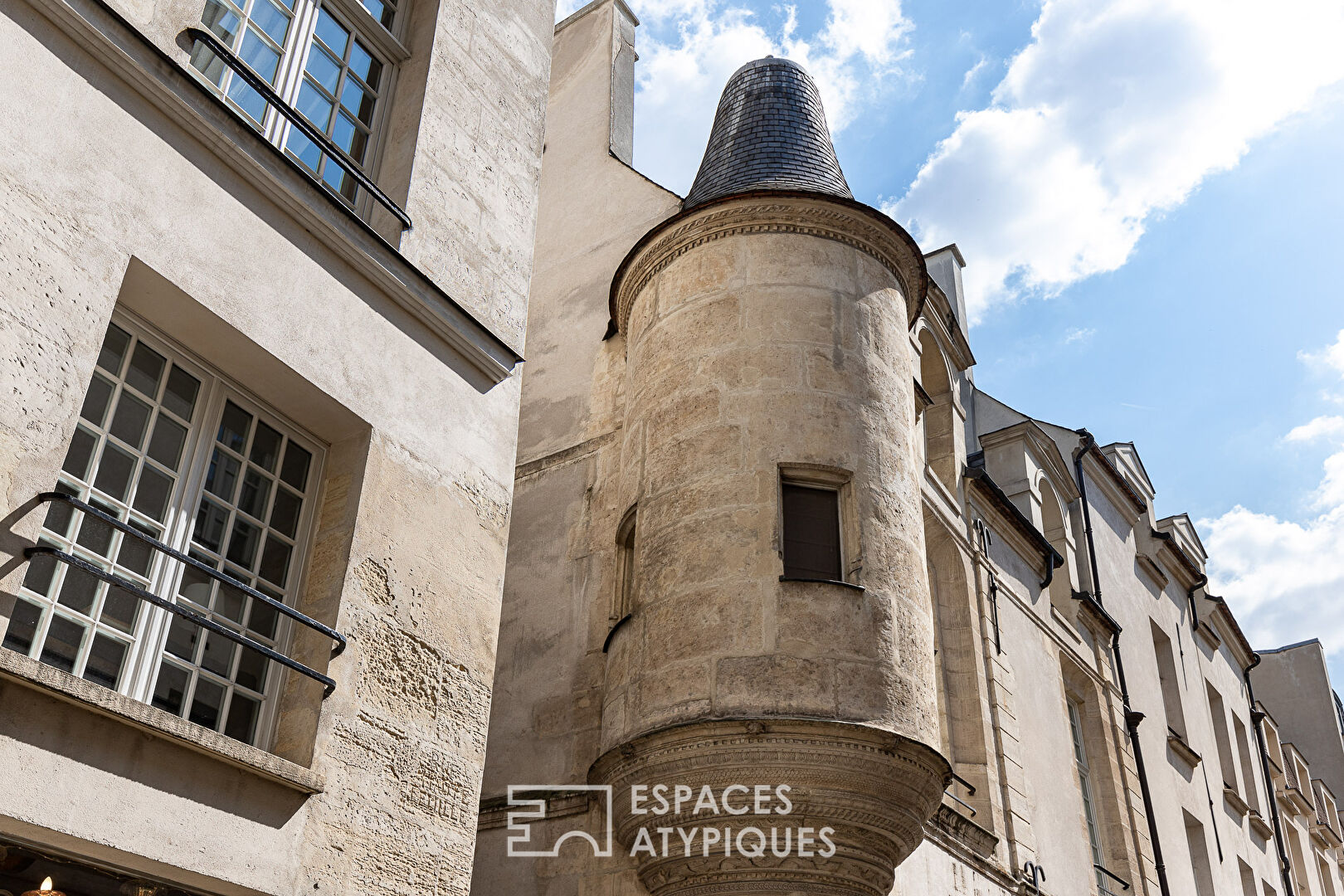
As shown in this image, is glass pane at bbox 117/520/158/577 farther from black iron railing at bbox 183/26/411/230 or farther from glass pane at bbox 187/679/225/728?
black iron railing at bbox 183/26/411/230

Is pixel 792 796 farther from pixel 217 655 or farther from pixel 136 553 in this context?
pixel 136 553

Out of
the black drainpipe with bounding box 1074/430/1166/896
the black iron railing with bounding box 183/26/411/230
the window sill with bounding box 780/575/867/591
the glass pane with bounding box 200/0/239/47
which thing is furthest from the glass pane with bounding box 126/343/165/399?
the black drainpipe with bounding box 1074/430/1166/896

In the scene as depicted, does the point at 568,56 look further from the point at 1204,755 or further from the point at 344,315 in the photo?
the point at 1204,755

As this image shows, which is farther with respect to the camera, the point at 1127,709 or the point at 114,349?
the point at 1127,709

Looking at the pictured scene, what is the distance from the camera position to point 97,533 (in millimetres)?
4547

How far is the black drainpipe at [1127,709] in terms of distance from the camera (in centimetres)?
1489

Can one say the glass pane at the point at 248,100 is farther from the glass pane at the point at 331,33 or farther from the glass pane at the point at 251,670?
the glass pane at the point at 251,670

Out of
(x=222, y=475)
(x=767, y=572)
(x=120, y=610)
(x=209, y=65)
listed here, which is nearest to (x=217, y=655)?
(x=120, y=610)

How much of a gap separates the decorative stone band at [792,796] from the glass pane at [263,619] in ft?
11.6

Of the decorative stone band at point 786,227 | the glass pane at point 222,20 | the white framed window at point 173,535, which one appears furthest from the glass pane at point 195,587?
the decorative stone band at point 786,227

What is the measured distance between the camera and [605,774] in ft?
28.3

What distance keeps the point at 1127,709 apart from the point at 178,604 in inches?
534

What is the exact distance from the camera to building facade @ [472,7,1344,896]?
8117 mm

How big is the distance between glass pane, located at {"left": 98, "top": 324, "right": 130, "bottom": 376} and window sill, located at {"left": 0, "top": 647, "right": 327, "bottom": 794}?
4.45 ft
